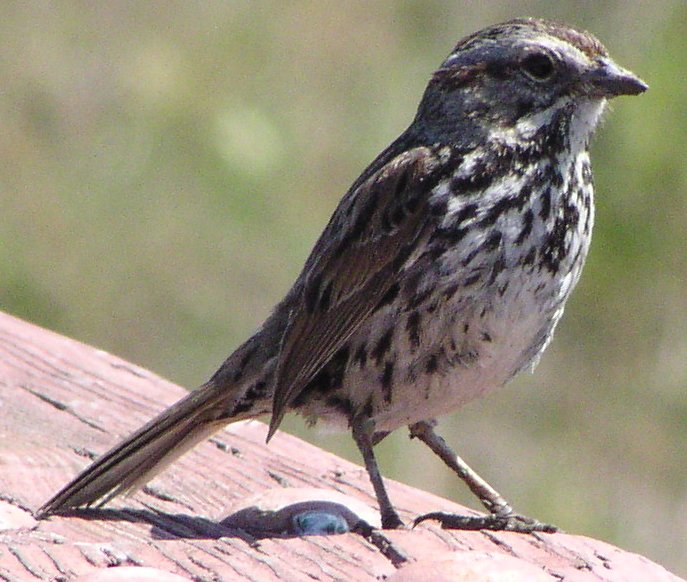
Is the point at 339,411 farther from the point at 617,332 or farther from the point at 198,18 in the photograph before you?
the point at 198,18

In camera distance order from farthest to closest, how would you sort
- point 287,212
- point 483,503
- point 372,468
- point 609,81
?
point 287,212 < point 483,503 < point 609,81 < point 372,468

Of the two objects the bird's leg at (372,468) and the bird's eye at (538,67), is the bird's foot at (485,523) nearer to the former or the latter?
the bird's leg at (372,468)

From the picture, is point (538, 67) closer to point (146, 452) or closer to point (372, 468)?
point (372, 468)

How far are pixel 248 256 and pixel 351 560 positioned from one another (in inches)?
163

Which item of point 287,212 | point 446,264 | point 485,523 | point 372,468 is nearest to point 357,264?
point 446,264

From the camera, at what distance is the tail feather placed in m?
3.26

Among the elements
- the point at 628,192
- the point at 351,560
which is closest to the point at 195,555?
the point at 351,560

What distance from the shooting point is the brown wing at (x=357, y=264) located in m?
3.81

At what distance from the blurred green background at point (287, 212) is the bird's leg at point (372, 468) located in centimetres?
209

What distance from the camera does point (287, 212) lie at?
6.84m

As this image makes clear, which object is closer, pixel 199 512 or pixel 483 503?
pixel 199 512

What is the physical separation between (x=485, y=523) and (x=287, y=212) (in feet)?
11.6

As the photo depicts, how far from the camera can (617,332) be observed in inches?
261

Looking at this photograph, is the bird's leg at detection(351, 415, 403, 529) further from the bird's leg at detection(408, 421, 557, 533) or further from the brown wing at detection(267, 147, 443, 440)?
the brown wing at detection(267, 147, 443, 440)
